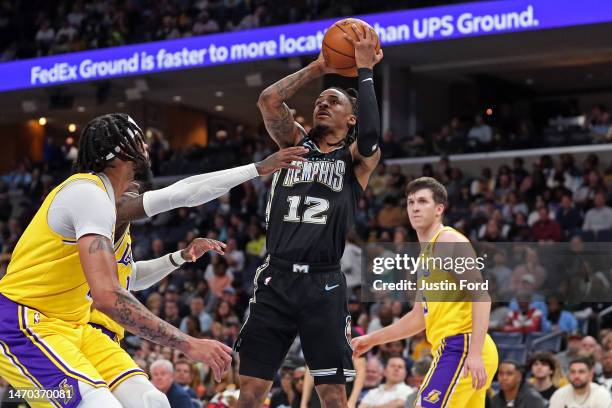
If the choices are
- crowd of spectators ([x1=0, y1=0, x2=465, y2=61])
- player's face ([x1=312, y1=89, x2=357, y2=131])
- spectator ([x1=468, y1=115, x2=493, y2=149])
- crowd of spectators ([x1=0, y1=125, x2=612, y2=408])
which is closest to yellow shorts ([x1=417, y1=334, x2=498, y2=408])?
player's face ([x1=312, y1=89, x2=357, y2=131])

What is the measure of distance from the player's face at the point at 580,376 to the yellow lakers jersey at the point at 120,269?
13.3 ft

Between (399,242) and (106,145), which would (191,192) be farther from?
(399,242)

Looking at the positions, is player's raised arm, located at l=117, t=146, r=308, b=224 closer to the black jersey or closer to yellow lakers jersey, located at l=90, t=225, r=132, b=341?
yellow lakers jersey, located at l=90, t=225, r=132, b=341

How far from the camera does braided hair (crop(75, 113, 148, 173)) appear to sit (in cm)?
374

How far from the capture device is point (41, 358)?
3543mm

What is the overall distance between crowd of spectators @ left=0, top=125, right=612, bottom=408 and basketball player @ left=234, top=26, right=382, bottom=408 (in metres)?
2.70

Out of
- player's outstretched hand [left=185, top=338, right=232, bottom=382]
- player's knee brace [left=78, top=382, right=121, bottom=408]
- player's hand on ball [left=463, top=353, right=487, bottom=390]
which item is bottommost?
player's hand on ball [left=463, top=353, right=487, bottom=390]

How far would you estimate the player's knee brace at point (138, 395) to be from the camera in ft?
12.5

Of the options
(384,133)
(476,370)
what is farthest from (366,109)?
(384,133)

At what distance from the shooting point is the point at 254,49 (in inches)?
655

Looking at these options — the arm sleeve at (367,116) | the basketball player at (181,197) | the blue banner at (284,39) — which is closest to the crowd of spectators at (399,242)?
the blue banner at (284,39)

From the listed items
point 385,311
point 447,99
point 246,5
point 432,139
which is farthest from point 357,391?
point 447,99

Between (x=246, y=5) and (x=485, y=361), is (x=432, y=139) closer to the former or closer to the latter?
(x=246, y=5)

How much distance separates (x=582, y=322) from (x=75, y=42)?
13.1 meters
